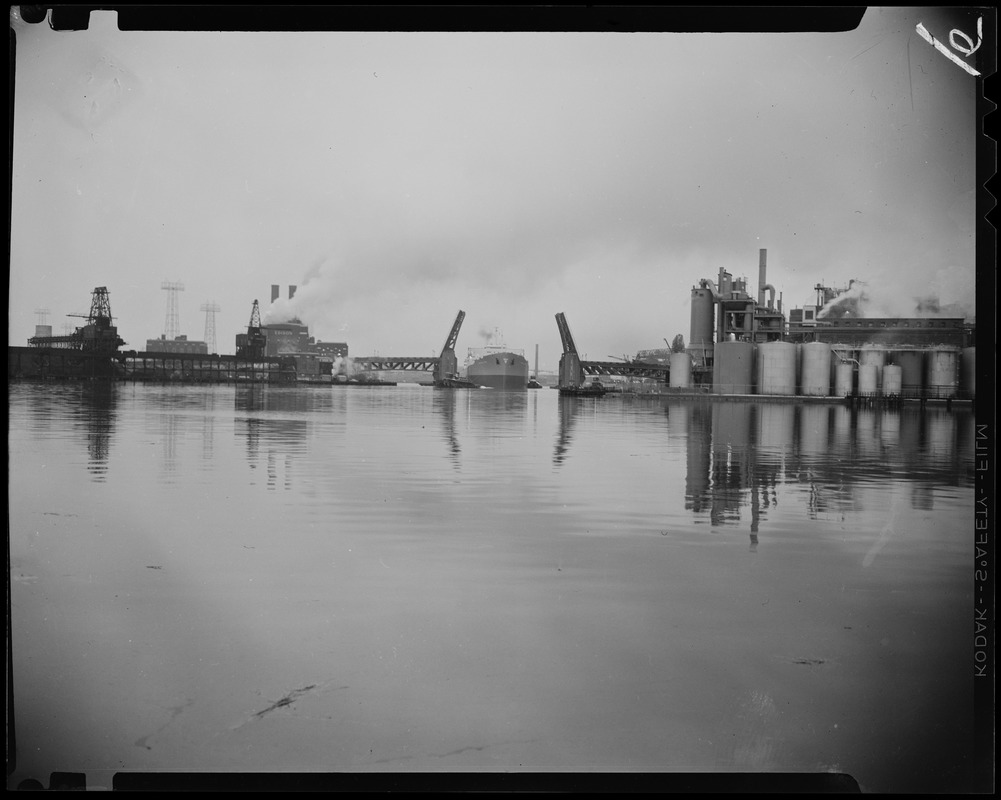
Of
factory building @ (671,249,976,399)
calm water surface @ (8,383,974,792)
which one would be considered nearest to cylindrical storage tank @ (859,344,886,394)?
factory building @ (671,249,976,399)

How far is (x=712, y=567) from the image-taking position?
13.2 feet

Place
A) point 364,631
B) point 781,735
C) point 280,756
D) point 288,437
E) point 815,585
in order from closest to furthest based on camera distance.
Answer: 1. point 280,756
2. point 781,735
3. point 364,631
4. point 815,585
5. point 288,437

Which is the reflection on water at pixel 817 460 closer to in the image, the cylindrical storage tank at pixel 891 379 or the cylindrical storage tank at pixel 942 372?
the cylindrical storage tank at pixel 942 372

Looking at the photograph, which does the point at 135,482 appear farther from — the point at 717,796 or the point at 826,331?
the point at 826,331

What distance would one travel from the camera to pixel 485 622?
3186 millimetres

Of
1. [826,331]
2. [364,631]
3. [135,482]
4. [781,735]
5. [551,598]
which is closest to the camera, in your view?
[781,735]

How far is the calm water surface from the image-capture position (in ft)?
7.87

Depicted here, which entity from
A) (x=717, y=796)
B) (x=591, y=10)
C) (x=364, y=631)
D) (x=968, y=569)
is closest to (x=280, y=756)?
(x=364, y=631)

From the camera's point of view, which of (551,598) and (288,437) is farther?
(288,437)

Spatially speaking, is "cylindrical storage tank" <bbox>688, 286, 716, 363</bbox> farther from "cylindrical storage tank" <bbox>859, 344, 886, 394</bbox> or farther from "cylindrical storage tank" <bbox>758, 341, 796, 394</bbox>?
"cylindrical storage tank" <bbox>859, 344, 886, 394</bbox>

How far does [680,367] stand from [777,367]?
8.00ft

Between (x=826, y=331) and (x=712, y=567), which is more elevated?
(x=826, y=331)

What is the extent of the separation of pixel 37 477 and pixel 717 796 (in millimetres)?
5864

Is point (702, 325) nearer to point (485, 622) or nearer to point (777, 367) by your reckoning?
point (777, 367)
